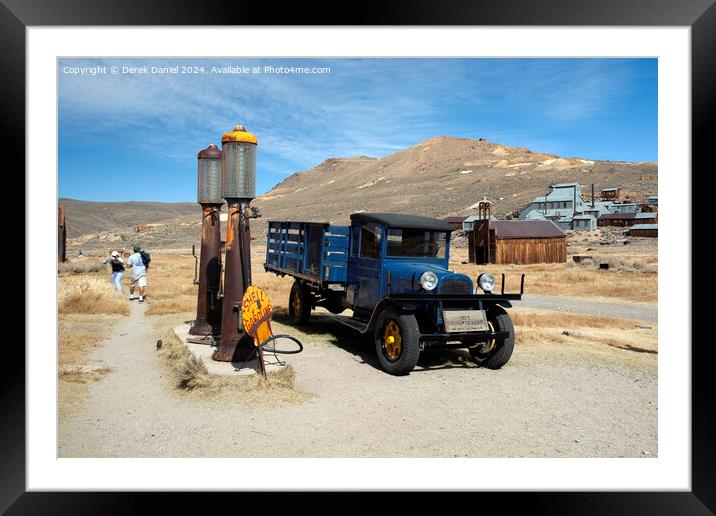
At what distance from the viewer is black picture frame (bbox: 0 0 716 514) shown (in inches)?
177

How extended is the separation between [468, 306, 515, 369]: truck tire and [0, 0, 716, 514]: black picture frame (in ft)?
9.34

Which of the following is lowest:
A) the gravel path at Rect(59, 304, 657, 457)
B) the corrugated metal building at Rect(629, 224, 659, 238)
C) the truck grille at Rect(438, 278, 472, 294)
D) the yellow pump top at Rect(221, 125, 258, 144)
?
the gravel path at Rect(59, 304, 657, 457)

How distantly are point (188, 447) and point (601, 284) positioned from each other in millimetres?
19316

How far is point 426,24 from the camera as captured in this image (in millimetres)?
4746

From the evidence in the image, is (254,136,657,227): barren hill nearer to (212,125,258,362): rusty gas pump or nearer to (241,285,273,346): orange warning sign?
(212,125,258,362): rusty gas pump

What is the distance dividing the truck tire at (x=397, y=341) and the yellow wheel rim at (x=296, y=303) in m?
3.60

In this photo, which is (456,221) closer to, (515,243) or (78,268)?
(515,243)

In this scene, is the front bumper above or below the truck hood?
below

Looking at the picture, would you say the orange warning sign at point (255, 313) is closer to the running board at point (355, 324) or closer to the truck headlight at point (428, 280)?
the running board at point (355, 324)

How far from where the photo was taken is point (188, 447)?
4770 millimetres

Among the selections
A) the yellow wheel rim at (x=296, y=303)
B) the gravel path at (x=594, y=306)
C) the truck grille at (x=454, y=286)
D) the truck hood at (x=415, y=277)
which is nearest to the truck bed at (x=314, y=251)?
the yellow wheel rim at (x=296, y=303)

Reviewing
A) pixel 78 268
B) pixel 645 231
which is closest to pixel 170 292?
pixel 78 268

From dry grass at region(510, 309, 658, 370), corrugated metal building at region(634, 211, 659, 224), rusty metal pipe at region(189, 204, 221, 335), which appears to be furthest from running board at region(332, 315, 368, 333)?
corrugated metal building at region(634, 211, 659, 224)

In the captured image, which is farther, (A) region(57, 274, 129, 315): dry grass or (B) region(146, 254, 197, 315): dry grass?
(B) region(146, 254, 197, 315): dry grass
